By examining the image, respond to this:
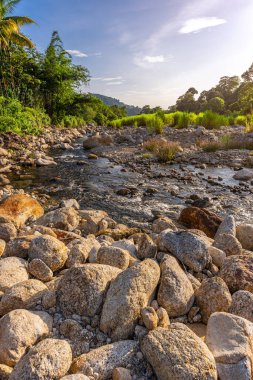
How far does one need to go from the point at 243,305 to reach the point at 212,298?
23 centimetres

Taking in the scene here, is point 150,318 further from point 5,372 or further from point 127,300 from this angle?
point 5,372

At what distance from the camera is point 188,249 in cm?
281

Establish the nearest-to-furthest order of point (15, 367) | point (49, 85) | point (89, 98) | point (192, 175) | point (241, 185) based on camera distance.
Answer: point (15, 367) < point (241, 185) < point (192, 175) < point (49, 85) < point (89, 98)

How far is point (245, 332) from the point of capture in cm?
184

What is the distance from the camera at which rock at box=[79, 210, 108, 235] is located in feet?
15.0

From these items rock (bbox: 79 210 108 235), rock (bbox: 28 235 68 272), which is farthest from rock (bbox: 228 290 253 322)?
rock (bbox: 79 210 108 235)

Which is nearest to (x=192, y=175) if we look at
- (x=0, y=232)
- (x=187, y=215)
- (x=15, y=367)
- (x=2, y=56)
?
(x=187, y=215)

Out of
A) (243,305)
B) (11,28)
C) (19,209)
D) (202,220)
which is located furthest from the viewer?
(11,28)

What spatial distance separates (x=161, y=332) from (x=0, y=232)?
2.72 meters

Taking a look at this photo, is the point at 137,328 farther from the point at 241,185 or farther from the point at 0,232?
the point at 241,185

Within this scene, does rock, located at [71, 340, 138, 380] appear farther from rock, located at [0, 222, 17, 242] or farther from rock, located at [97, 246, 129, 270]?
rock, located at [0, 222, 17, 242]

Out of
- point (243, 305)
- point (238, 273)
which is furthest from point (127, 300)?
point (238, 273)

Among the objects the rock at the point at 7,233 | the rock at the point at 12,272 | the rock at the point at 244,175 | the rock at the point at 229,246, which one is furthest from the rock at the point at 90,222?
Answer: the rock at the point at 244,175

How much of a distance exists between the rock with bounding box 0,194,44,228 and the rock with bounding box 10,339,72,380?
10.3 ft
